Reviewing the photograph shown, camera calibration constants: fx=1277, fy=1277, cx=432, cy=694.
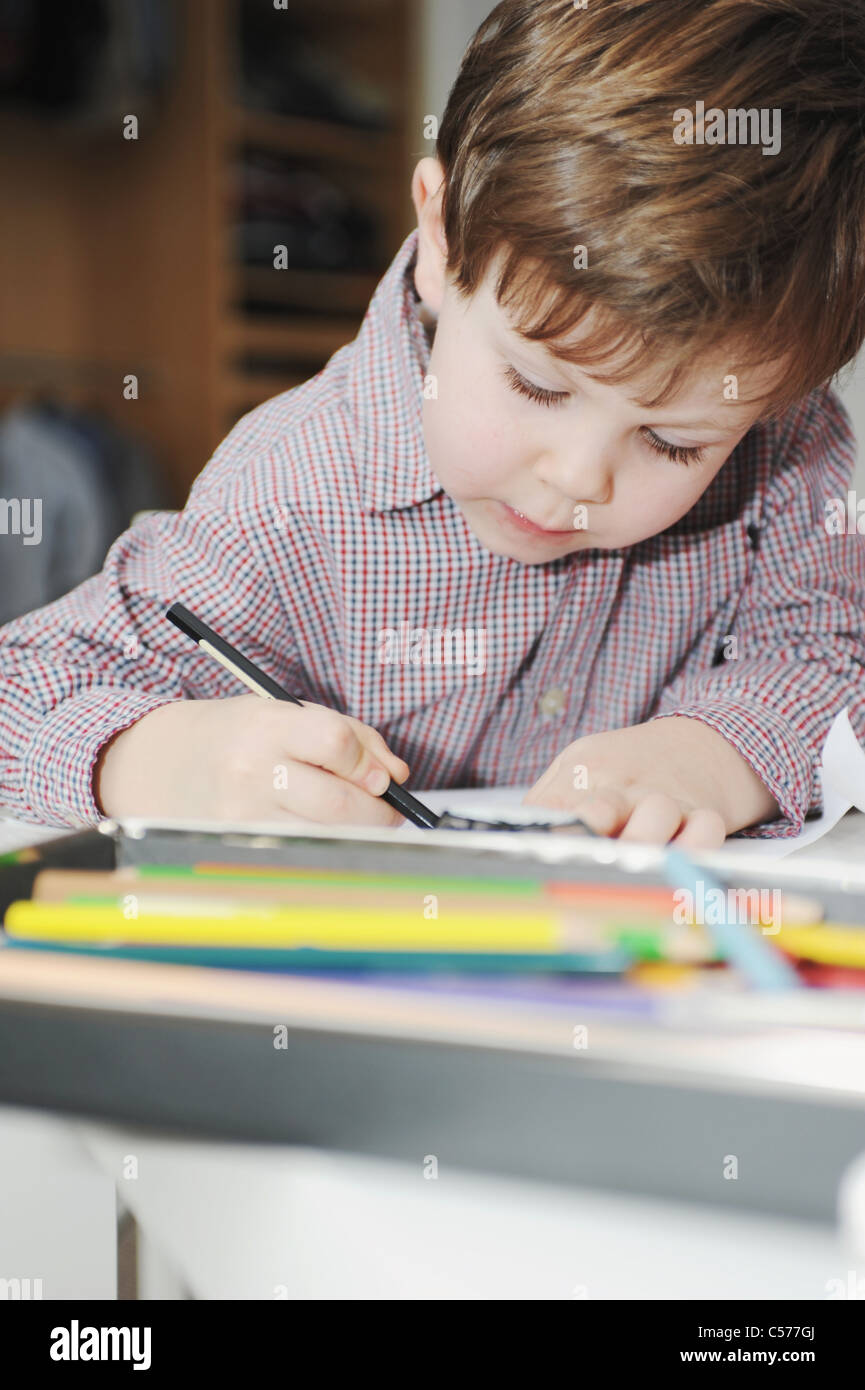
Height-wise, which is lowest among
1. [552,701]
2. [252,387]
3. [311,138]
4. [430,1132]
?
[430,1132]

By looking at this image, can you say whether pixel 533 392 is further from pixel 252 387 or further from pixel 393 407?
pixel 252 387

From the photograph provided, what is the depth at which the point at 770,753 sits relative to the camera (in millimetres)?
557

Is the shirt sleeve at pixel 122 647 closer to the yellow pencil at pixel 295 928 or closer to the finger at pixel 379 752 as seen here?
the finger at pixel 379 752

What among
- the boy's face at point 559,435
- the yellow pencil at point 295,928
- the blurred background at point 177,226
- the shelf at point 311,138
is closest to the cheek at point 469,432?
the boy's face at point 559,435

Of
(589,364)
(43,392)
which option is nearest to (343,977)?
(589,364)

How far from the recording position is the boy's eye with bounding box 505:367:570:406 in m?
0.49

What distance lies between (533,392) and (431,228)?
130mm

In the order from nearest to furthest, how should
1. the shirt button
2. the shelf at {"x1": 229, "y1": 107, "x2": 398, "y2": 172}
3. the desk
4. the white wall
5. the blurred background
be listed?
1. the desk
2. the shirt button
3. the blurred background
4. the shelf at {"x1": 229, "y1": 107, "x2": 398, "y2": 172}
5. the white wall

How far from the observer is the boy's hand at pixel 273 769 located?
46cm

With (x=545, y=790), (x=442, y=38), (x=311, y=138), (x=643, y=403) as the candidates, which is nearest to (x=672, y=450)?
(x=643, y=403)

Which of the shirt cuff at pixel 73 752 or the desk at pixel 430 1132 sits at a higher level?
the shirt cuff at pixel 73 752

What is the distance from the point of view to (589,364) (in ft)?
1.53

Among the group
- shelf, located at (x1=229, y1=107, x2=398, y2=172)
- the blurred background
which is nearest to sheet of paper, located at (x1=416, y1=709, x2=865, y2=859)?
the blurred background

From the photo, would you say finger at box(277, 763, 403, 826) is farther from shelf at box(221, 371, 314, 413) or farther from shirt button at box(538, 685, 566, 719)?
shelf at box(221, 371, 314, 413)
